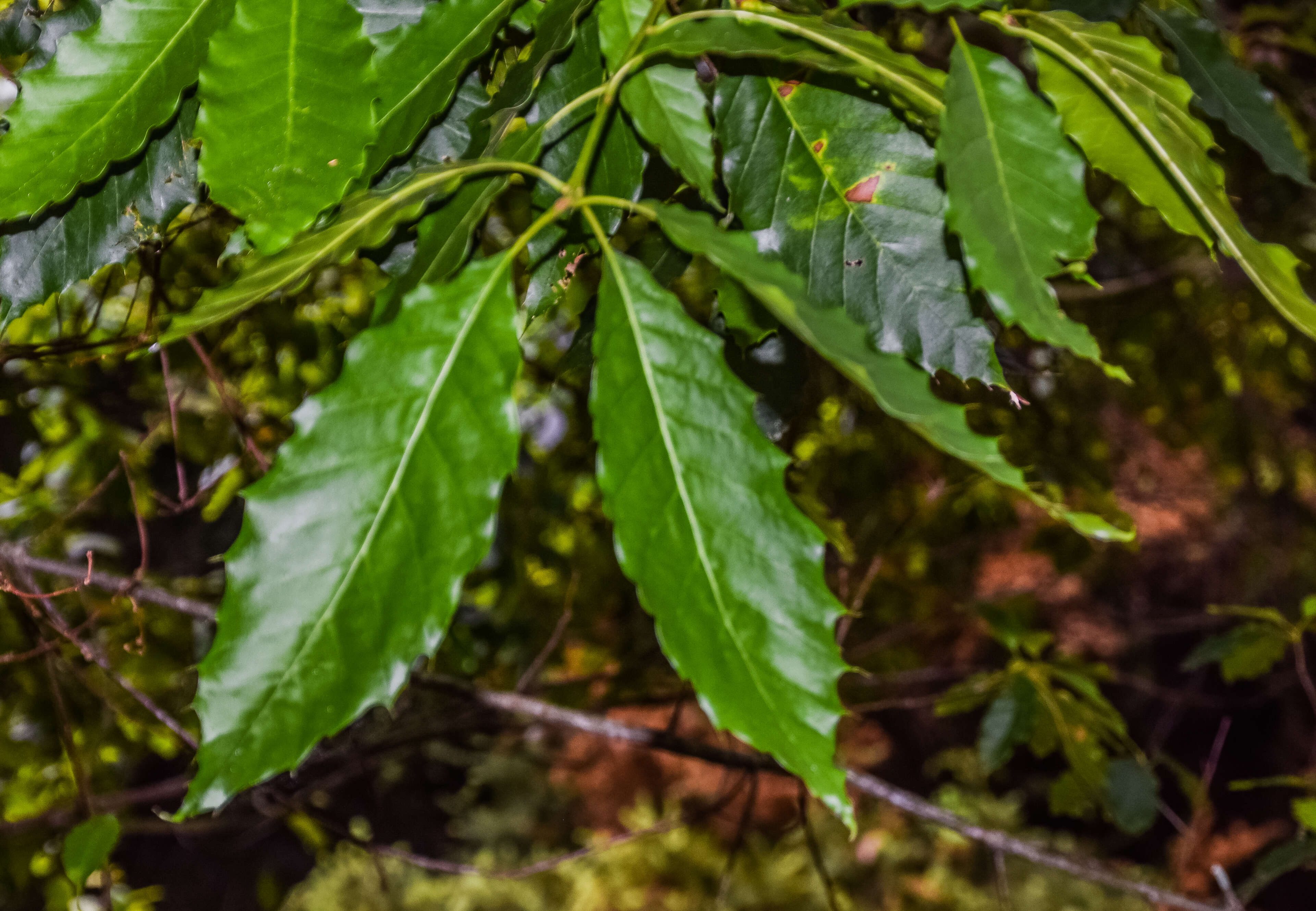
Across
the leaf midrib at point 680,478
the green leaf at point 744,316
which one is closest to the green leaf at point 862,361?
the leaf midrib at point 680,478

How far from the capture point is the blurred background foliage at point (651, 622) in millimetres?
1281

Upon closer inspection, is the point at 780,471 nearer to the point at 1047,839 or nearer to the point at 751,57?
the point at 751,57

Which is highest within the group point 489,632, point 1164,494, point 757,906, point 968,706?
point 968,706

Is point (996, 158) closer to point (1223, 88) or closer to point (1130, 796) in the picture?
point (1223, 88)

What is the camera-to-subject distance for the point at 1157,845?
3828 mm

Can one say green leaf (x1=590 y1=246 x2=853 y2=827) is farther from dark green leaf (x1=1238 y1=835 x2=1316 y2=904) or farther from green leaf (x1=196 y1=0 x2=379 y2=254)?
dark green leaf (x1=1238 y1=835 x2=1316 y2=904)

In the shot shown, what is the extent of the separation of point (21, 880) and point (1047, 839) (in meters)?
3.23

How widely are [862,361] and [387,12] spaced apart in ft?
1.22

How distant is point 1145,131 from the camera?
417 millimetres

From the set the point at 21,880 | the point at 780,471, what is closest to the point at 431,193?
the point at 780,471

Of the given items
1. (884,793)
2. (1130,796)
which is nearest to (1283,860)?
(1130,796)

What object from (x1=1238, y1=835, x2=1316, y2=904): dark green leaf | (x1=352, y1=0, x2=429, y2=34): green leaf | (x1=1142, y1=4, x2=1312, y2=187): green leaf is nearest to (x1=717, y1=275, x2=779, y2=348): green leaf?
(x1=352, y1=0, x2=429, y2=34): green leaf

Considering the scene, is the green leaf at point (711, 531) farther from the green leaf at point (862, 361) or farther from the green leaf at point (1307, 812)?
the green leaf at point (1307, 812)

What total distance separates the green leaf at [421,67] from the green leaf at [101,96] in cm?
9
